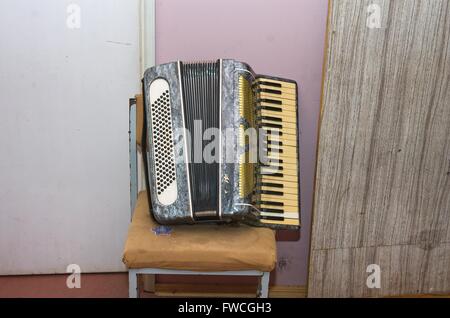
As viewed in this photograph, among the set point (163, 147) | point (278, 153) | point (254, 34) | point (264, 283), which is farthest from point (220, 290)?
point (254, 34)

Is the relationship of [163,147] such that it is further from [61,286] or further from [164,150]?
[61,286]

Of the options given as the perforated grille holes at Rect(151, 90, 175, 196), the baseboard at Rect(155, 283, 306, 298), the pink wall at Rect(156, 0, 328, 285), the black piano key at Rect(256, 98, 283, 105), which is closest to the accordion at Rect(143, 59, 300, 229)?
the perforated grille holes at Rect(151, 90, 175, 196)

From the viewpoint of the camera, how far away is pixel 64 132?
2.30 m

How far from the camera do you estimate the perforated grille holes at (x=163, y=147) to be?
73.7 inches

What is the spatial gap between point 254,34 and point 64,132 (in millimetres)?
818

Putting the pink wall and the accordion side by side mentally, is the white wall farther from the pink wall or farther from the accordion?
the accordion

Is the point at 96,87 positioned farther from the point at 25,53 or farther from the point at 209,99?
the point at 209,99

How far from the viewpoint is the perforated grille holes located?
1.87 meters

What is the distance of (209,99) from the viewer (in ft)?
6.21

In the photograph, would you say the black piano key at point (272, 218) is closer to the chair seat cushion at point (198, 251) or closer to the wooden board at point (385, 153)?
the chair seat cushion at point (198, 251)

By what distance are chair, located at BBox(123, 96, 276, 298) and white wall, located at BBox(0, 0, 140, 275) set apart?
0.52 m

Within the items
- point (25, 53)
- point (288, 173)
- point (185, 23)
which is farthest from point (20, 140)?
point (288, 173)

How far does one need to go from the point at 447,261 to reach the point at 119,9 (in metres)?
1.60

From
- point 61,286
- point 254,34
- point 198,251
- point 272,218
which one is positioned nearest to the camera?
point 198,251
